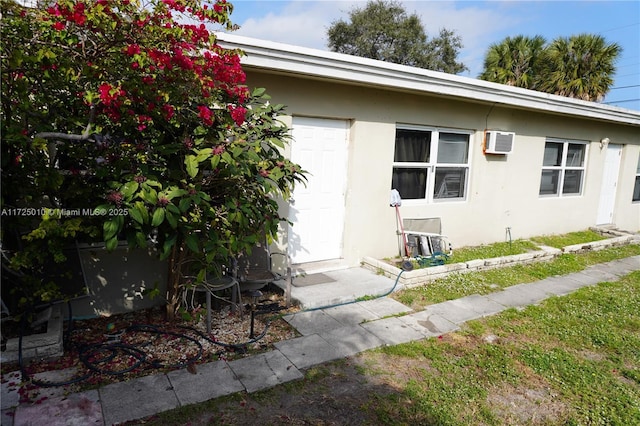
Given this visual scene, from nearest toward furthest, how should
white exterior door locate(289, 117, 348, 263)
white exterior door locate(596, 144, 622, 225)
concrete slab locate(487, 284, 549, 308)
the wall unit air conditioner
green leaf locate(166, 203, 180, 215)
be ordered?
green leaf locate(166, 203, 180, 215) < concrete slab locate(487, 284, 549, 308) < white exterior door locate(289, 117, 348, 263) < the wall unit air conditioner < white exterior door locate(596, 144, 622, 225)

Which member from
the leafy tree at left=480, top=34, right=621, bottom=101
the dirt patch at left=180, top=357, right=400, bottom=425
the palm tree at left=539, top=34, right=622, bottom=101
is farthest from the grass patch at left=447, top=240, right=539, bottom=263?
the leafy tree at left=480, top=34, right=621, bottom=101

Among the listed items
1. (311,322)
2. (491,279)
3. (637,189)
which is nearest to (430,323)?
(311,322)

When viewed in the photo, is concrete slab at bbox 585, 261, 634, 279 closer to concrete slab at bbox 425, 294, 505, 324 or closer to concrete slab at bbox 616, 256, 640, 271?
concrete slab at bbox 616, 256, 640, 271

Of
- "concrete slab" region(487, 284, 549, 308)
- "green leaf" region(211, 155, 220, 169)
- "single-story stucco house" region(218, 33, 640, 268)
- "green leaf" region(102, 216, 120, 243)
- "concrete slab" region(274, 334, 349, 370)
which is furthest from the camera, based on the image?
"single-story stucco house" region(218, 33, 640, 268)

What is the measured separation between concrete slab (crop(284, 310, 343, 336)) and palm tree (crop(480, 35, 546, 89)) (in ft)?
51.4

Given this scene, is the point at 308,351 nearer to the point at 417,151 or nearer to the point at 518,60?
the point at 417,151

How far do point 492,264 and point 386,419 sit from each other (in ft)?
13.6

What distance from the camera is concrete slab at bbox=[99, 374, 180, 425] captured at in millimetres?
2443

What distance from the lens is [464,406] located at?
2.71m

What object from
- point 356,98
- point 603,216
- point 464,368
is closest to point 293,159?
point 356,98

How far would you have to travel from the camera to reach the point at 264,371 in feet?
9.85

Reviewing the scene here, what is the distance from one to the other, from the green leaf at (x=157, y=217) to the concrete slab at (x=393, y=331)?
2.24 metres

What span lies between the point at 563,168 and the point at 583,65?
31.2ft

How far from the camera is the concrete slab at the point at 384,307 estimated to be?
13.9ft
